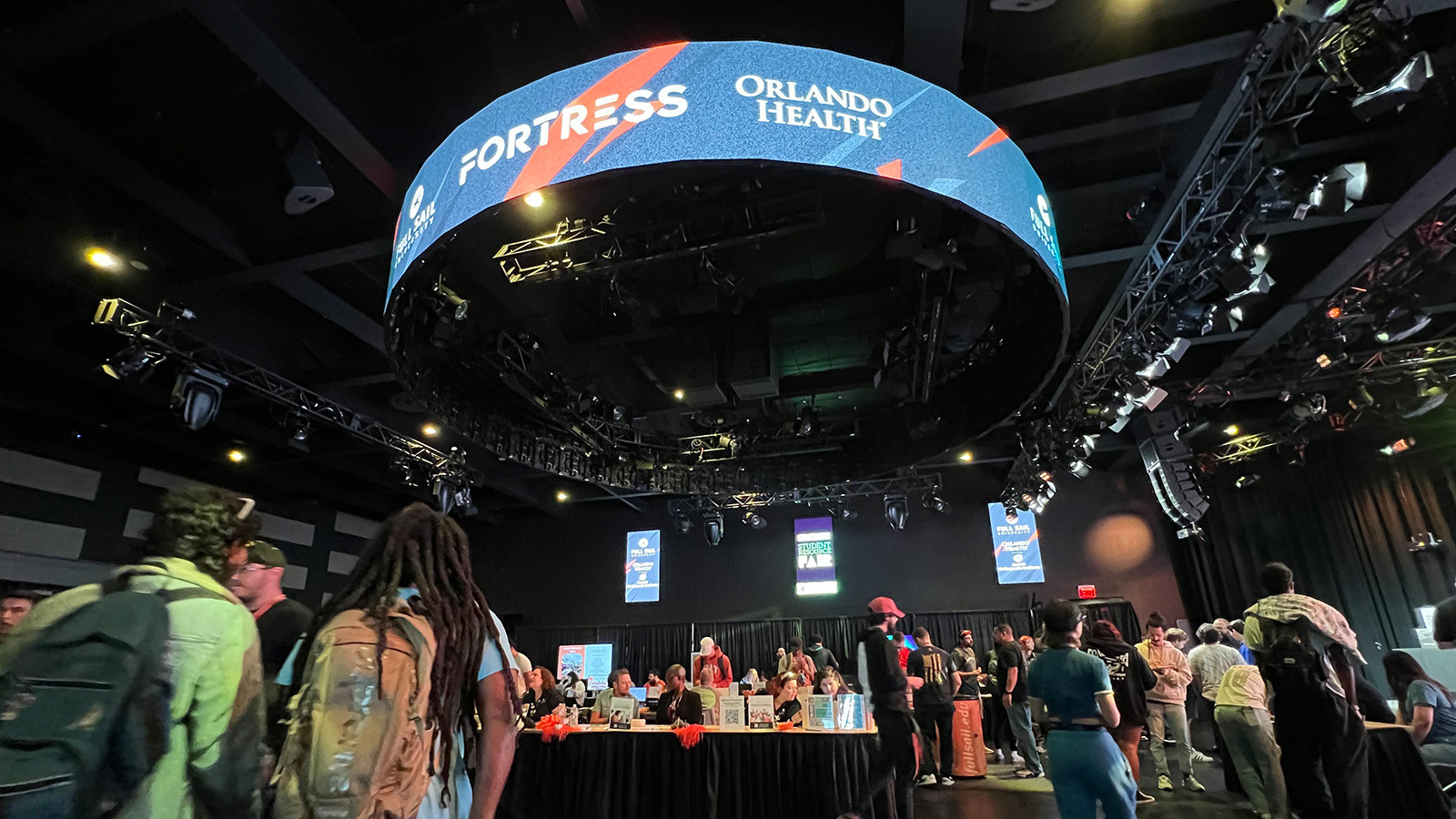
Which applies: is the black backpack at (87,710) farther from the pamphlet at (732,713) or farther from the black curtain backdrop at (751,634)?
the black curtain backdrop at (751,634)

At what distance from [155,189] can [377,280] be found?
162cm

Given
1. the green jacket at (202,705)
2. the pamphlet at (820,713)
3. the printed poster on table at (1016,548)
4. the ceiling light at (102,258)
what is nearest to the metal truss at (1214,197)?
the pamphlet at (820,713)

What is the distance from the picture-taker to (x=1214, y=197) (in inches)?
159

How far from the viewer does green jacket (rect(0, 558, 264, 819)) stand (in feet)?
4.18

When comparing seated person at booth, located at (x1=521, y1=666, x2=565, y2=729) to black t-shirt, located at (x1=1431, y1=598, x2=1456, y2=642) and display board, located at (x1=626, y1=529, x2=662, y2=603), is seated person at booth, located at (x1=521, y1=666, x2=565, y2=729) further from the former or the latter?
black t-shirt, located at (x1=1431, y1=598, x2=1456, y2=642)

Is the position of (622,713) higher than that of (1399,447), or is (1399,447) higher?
(1399,447)

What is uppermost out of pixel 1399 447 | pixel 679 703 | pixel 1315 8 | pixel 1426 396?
pixel 1315 8

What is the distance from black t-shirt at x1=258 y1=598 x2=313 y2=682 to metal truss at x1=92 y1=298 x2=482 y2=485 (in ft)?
14.7

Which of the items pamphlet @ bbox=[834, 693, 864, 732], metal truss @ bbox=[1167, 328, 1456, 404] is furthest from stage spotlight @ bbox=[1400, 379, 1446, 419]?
pamphlet @ bbox=[834, 693, 864, 732]

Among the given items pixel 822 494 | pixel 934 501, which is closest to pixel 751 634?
pixel 822 494

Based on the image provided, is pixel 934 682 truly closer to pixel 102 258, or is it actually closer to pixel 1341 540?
pixel 1341 540

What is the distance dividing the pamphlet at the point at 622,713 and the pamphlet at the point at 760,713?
3.40 feet

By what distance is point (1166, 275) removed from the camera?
4914 millimetres

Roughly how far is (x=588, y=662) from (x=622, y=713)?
296 inches
